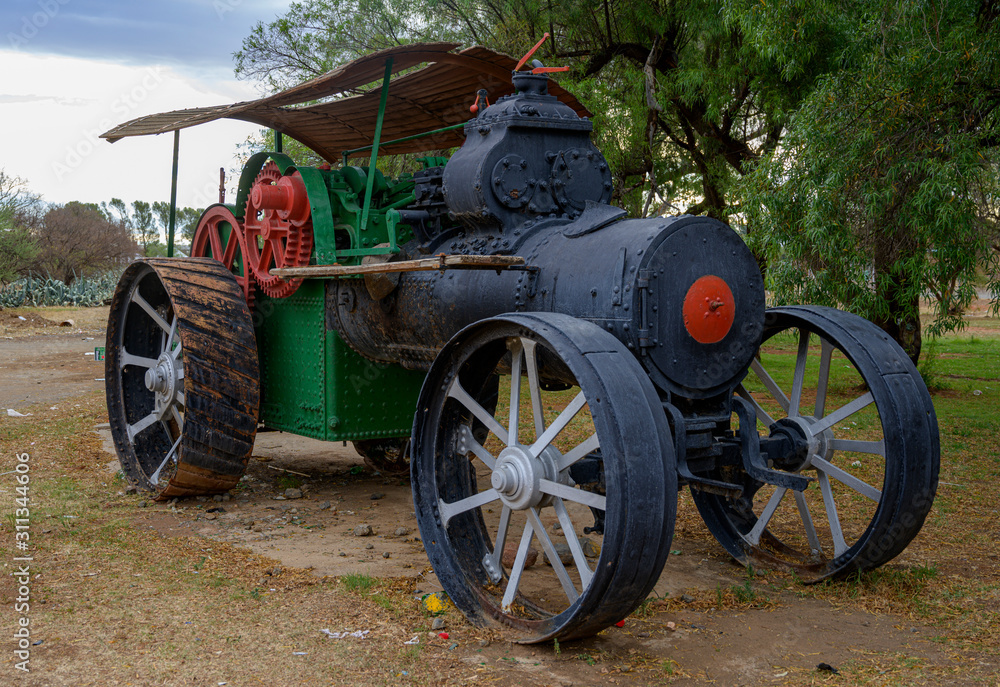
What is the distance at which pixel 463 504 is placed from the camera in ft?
13.6

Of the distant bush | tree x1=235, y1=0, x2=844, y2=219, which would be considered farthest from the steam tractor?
the distant bush

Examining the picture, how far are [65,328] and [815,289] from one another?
18.5 m

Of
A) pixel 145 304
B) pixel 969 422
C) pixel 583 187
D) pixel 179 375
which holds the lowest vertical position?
pixel 969 422

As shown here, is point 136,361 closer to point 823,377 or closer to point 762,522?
point 762,522

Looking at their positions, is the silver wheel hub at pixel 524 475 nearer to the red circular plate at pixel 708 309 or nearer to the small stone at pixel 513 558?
the red circular plate at pixel 708 309

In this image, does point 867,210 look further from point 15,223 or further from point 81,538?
point 15,223

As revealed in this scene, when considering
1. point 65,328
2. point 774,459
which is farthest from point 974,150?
point 65,328

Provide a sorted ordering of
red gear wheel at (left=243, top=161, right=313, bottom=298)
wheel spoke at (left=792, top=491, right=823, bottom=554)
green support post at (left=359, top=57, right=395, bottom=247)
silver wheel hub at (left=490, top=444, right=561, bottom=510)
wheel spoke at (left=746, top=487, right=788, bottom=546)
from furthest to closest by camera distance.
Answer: red gear wheel at (left=243, top=161, right=313, bottom=298) → green support post at (left=359, top=57, right=395, bottom=247) → wheel spoke at (left=746, top=487, right=788, bottom=546) → wheel spoke at (left=792, top=491, right=823, bottom=554) → silver wheel hub at (left=490, top=444, right=561, bottom=510)

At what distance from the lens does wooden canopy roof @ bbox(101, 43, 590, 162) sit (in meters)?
5.38

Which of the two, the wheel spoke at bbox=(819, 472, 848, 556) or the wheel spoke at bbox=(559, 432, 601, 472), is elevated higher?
the wheel spoke at bbox=(559, 432, 601, 472)

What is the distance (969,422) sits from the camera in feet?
32.6

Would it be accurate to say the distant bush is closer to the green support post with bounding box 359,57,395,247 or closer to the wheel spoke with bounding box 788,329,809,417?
the green support post with bounding box 359,57,395,247

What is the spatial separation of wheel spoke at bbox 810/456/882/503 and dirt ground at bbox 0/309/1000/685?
0.57m

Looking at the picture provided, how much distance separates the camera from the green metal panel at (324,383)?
6.08 metres
